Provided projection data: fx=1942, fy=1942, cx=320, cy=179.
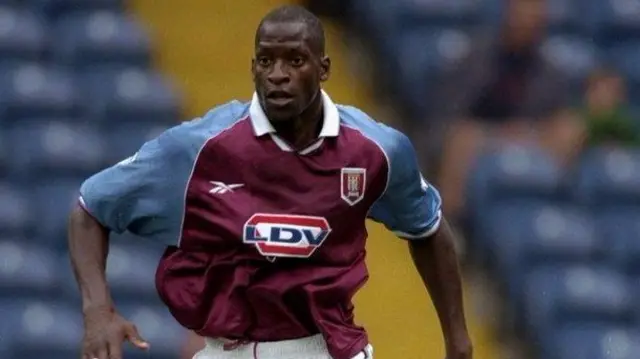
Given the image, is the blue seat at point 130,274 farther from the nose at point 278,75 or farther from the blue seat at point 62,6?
the nose at point 278,75

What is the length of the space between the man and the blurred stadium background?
8.66ft

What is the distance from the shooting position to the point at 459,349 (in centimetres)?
502

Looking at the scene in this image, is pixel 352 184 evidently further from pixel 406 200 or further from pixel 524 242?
pixel 524 242

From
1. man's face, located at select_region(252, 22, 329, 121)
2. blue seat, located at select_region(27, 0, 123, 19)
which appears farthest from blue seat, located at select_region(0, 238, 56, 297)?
man's face, located at select_region(252, 22, 329, 121)

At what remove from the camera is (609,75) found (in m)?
8.70

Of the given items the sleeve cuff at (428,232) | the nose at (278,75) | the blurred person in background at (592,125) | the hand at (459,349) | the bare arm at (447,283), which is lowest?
the blurred person in background at (592,125)

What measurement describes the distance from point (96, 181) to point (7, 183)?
10.9 feet

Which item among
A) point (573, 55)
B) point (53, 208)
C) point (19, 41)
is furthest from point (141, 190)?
point (573, 55)

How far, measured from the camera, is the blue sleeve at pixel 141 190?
4590mm

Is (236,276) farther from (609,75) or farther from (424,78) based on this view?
(609,75)

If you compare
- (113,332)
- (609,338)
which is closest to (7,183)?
(609,338)

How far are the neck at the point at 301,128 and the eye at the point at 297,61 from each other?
133 mm

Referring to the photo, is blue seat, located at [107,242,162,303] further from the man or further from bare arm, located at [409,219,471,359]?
the man

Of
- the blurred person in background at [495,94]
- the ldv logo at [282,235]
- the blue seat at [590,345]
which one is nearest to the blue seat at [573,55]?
the blurred person in background at [495,94]
